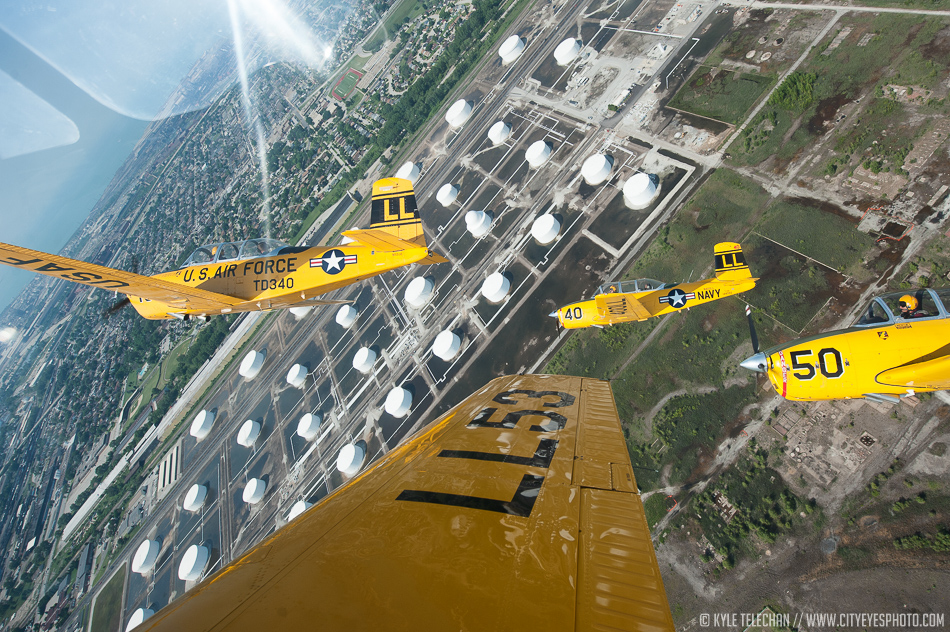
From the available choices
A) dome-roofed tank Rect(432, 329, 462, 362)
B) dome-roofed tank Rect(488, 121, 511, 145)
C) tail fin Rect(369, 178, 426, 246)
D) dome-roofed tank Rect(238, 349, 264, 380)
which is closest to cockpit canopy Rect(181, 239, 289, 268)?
tail fin Rect(369, 178, 426, 246)

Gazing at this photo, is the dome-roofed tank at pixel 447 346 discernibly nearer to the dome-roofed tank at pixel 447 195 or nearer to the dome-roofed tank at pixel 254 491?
the dome-roofed tank at pixel 447 195

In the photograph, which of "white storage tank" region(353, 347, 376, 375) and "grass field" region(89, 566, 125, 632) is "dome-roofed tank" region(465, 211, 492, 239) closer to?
"white storage tank" region(353, 347, 376, 375)

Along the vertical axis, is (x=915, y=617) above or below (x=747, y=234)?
below

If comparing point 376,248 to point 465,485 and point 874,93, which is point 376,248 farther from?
point 874,93

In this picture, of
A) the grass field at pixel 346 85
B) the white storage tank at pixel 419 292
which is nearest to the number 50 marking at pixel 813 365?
the white storage tank at pixel 419 292

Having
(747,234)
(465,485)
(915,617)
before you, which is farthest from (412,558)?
(747,234)

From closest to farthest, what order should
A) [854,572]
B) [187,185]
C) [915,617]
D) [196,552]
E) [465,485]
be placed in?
[465,485], [915,617], [854,572], [196,552], [187,185]

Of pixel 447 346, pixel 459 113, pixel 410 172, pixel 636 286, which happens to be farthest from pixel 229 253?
pixel 459 113
